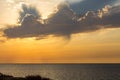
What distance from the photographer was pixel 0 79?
54.4m

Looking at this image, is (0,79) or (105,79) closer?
(0,79)

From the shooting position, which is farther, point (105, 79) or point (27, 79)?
point (105, 79)

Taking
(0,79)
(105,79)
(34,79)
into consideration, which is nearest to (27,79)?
(34,79)

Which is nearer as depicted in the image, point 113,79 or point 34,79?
point 34,79

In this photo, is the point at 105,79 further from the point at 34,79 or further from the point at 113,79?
the point at 34,79

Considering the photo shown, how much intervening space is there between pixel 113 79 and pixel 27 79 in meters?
99.6

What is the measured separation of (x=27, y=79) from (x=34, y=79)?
4.61ft

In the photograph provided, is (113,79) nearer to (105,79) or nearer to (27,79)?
(105,79)

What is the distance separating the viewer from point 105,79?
145375 millimetres

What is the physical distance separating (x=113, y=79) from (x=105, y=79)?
3.96m

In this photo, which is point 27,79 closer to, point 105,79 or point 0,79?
point 0,79

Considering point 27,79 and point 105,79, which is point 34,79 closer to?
point 27,79

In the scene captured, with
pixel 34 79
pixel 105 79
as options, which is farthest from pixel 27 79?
pixel 105 79

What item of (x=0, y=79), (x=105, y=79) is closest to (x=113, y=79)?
(x=105, y=79)
